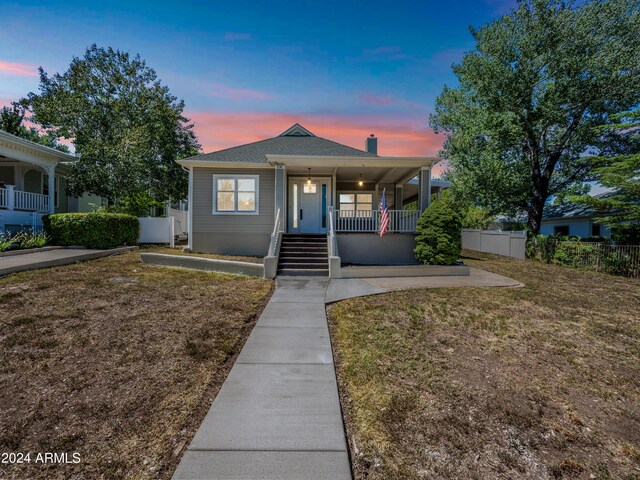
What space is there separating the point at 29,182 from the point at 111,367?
64.1 feet

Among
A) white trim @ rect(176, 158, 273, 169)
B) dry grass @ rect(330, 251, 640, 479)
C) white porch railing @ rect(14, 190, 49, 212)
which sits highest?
white trim @ rect(176, 158, 273, 169)

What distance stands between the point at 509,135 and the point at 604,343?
1576 cm

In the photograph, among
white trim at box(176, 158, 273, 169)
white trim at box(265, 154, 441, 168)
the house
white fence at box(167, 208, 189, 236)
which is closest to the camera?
white trim at box(265, 154, 441, 168)

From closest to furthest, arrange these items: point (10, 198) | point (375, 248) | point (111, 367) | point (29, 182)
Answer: point (111, 367) < point (375, 248) < point (10, 198) < point (29, 182)

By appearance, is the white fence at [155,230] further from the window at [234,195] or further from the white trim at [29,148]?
the window at [234,195]

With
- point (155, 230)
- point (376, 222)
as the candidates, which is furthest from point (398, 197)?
point (155, 230)

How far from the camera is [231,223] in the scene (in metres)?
12.3

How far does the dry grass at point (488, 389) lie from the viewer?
2264 mm

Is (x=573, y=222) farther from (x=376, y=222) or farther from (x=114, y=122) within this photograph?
(x=114, y=122)

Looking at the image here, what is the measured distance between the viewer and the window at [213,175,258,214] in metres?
12.2

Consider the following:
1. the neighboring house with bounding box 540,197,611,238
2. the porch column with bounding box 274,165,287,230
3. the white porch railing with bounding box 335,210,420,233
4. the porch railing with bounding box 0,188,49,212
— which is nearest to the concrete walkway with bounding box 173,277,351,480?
the white porch railing with bounding box 335,210,420,233

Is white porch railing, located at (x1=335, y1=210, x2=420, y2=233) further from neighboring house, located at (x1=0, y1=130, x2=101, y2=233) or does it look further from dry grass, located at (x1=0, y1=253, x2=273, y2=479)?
neighboring house, located at (x1=0, y1=130, x2=101, y2=233)

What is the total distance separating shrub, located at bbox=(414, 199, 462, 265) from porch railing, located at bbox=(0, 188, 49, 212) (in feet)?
55.7

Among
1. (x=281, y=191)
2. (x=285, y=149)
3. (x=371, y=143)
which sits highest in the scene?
(x=371, y=143)
